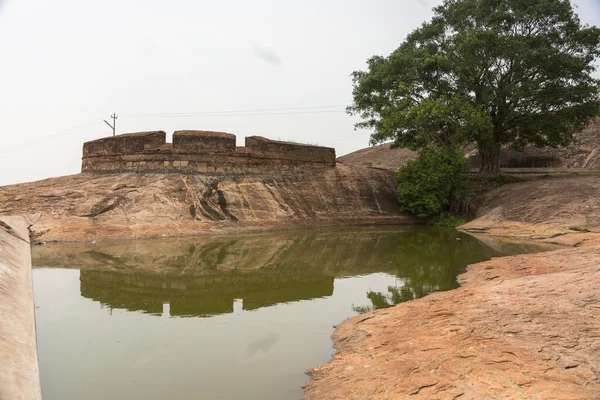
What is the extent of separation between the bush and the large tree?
106cm

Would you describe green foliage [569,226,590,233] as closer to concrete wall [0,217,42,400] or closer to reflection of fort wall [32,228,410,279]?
reflection of fort wall [32,228,410,279]

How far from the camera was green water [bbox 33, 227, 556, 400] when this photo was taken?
422cm

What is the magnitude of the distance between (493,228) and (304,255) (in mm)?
9571

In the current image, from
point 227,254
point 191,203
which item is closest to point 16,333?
point 227,254

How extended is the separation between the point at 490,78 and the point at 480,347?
1989 cm

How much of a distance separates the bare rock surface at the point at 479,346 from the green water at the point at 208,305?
517 mm

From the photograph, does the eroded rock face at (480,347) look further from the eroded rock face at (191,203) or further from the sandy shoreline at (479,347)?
the eroded rock face at (191,203)

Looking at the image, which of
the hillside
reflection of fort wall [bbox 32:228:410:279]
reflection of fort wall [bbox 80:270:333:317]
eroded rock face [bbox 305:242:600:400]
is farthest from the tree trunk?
eroded rock face [bbox 305:242:600:400]

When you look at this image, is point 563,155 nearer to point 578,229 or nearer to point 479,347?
point 578,229

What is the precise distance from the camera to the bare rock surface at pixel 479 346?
3189mm

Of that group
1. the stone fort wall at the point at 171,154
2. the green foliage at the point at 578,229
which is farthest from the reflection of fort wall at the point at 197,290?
the green foliage at the point at 578,229


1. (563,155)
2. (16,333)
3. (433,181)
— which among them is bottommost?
(16,333)

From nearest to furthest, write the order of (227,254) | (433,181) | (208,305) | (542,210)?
1. (208,305)
2. (227,254)
3. (542,210)
4. (433,181)

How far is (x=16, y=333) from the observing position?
441 cm
